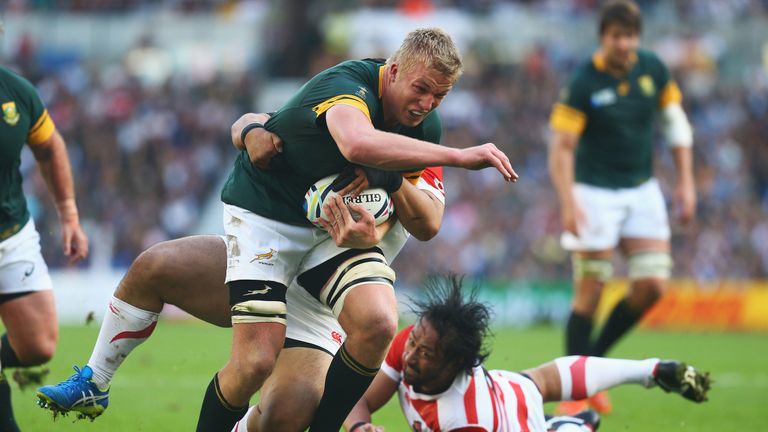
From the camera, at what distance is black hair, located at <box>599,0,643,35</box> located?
8.05m

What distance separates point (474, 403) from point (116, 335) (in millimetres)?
1865

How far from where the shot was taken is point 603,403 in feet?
25.6

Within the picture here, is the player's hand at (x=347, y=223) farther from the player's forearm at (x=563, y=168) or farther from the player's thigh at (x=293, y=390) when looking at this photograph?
the player's forearm at (x=563, y=168)

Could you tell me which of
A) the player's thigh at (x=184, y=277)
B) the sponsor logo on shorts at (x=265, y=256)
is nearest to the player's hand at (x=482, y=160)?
the sponsor logo on shorts at (x=265, y=256)

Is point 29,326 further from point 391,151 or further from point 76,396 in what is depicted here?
point 391,151

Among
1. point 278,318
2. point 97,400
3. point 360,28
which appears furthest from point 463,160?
point 360,28

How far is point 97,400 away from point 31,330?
0.95 metres

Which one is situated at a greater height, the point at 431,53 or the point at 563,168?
the point at 431,53

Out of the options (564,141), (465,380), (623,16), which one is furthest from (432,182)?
(623,16)

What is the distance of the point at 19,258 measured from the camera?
6086 mm

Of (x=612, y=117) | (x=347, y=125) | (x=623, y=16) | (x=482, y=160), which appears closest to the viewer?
(x=482, y=160)

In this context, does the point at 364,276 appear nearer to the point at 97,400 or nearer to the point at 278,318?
the point at 278,318

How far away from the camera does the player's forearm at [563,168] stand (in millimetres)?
8039

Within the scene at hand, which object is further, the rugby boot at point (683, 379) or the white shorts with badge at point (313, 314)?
the rugby boot at point (683, 379)
